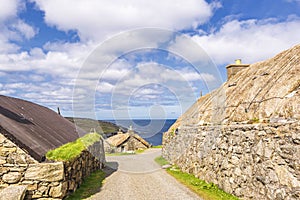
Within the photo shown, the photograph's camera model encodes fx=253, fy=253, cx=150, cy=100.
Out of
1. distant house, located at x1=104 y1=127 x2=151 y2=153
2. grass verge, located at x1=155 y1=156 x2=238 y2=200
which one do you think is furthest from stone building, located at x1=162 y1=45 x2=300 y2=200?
distant house, located at x1=104 y1=127 x2=151 y2=153

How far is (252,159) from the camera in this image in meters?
8.93

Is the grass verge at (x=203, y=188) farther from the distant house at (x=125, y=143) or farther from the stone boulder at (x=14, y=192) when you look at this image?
the distant house at (x=125, y=143)

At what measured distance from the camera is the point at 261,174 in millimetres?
8359

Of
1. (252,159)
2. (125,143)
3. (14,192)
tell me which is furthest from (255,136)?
(125,143)

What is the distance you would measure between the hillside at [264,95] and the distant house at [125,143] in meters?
25.5

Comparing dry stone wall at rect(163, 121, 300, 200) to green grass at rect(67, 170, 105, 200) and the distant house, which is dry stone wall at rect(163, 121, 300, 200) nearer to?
green grass at rect(67, 170, 105, 200)

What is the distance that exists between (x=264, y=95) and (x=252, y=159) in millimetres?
2983

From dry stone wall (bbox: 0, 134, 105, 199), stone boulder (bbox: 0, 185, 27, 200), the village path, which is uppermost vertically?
dry stone wall (bbox: 0, 134, 105, 199)

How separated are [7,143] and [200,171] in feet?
30.1

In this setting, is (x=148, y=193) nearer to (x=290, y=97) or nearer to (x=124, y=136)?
(x=290, y=97)

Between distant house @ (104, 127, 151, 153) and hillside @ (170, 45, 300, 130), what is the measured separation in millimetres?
25477

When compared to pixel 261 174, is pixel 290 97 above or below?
above

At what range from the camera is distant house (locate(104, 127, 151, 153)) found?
38.9m

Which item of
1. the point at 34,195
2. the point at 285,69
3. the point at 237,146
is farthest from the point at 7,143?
the point at 285,69
